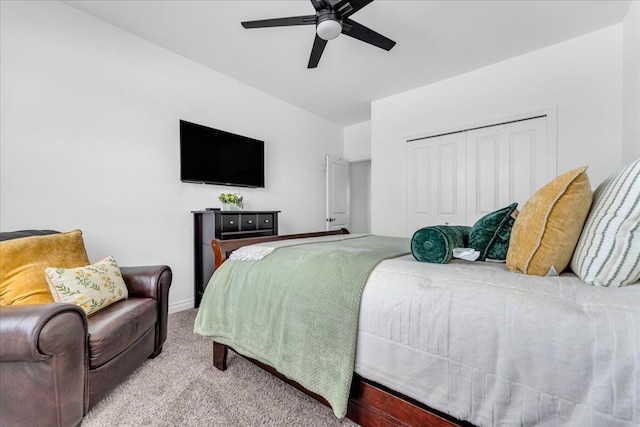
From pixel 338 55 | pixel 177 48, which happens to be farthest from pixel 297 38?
pixel 177 48

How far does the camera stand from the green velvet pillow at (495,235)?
135 centimetres

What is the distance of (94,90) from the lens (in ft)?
7.84

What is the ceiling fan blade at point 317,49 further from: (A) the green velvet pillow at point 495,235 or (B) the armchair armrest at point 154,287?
(B) the armchair armrest at point 154,287

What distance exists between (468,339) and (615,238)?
55cm

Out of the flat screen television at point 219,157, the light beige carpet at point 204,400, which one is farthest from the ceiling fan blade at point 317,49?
the light beige carpet at point 204,400

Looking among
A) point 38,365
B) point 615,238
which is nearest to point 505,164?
point 615,238

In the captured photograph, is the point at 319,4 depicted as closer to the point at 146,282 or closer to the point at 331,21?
the point at 331,21

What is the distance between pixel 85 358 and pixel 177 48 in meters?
2.86

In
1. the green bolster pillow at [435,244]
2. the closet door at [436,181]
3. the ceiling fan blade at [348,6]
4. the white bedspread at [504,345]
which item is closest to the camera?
the white bedspread at [504,345]

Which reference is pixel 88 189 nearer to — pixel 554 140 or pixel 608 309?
pixel 608 309

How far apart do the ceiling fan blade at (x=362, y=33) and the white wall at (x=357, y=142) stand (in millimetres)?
2891

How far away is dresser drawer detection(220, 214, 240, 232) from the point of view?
9.58 feet

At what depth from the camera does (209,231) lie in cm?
293

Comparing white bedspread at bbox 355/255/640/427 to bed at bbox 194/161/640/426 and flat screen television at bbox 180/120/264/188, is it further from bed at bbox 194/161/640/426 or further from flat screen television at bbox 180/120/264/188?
flat screen television at bbox 180/120/264/188
